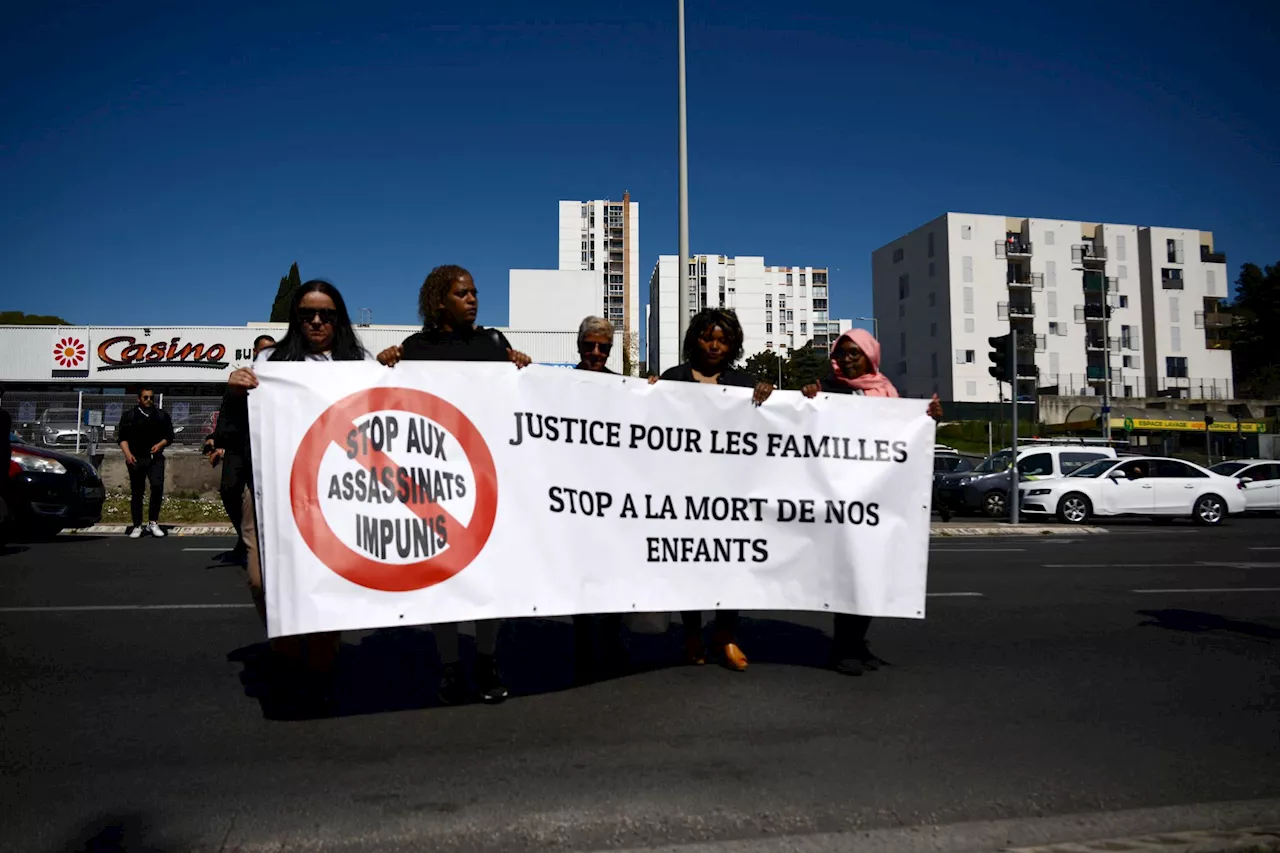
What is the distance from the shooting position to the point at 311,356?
13.9 ft

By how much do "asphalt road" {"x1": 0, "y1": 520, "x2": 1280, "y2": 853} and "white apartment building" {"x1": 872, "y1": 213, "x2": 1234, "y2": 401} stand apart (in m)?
62.2

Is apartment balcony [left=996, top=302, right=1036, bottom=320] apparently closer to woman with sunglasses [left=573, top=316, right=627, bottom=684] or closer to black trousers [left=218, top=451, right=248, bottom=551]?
woman with sunglasses [left=573, top=316, right=627, bottom=684]

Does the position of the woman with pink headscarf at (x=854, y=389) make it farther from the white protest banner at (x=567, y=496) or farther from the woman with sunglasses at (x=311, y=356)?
the woman with sunglasses at (x=311, y=356)

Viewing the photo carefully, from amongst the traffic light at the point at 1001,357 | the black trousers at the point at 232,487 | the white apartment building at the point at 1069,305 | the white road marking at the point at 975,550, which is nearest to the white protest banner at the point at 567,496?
the black trousers at the point at 232,487

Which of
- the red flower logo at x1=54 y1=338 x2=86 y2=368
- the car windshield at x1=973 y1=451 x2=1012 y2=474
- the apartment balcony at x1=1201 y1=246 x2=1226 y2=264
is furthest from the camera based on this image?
the apartment balcony at x1=1201 y1=246 x2=1226 y2=264

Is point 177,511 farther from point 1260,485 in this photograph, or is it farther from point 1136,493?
point 1260,485

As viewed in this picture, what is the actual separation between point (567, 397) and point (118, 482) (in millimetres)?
17782

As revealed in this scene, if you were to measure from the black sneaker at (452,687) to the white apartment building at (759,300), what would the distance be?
10794 cm

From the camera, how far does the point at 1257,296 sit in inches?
3115

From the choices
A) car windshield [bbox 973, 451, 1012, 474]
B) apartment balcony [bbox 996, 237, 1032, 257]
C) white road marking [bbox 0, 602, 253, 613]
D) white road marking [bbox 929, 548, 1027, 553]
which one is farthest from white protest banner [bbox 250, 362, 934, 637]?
Result: apartment balcony [bbox 996, 237, 1032, 257]

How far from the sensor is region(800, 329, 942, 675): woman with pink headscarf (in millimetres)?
4895

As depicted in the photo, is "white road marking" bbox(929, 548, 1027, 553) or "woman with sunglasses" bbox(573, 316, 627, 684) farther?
"white road marking" bbox(929, 548, 1027, 553)

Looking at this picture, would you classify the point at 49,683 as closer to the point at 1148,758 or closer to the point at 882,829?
the point at 882,829

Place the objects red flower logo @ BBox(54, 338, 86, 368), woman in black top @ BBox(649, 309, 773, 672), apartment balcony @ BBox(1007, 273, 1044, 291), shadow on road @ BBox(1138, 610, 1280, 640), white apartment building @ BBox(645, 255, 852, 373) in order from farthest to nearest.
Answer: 1. white apartment building @ BBox(645, 255, 852, 373)
2. apartment balcony @ BBox(1007, 273, 1044, 291)
3. red flower logo @ BBox(54, 338, 86, 368)
4. shadow on road @ BBox(1138, 610, 1280, 640)
5. woman in black top @ BBox(649, 309, 773, 672)
